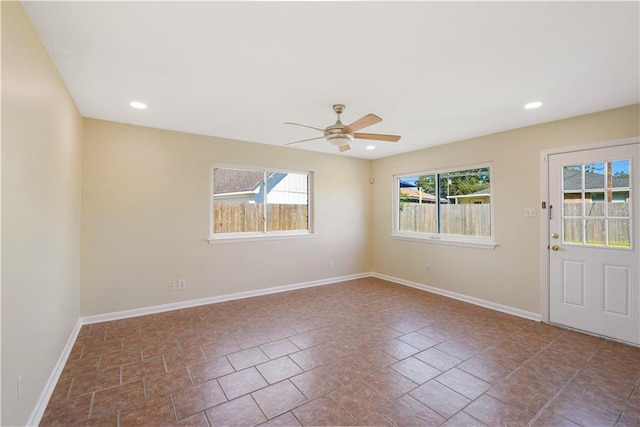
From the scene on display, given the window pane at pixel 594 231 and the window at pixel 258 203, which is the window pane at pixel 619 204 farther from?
the window at pixel 258 203

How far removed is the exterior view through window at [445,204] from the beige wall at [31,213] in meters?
4.81

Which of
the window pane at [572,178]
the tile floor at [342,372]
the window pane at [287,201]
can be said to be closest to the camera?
the tile floor at [342,372]

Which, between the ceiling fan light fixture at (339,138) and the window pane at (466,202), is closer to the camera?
the ceiling fan light fixture at (339,138)

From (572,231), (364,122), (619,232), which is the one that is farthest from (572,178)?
(364,122)

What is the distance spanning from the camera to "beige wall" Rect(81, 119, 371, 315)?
352 cm

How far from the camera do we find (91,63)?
221 cm

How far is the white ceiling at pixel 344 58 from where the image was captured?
1644 mm

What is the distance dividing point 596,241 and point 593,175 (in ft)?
2.41

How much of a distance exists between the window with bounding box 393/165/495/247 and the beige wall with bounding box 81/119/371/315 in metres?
1.70

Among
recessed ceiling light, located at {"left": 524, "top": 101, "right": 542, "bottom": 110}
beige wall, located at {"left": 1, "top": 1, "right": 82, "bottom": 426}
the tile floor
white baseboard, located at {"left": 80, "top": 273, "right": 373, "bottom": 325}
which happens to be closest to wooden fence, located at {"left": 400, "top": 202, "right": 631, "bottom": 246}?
the tile floor

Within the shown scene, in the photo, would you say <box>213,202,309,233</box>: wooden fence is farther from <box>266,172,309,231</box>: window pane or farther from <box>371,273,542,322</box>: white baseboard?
<box>371,273,542,322</box>: white baseboard

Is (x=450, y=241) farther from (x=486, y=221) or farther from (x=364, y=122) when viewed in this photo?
(x=364, y=122)

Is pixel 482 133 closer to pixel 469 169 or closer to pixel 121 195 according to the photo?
pixel 469 169

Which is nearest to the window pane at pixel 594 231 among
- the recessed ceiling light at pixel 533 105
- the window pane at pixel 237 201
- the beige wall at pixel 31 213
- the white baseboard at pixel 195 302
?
the recessed ceiling light at pixel 533 105
